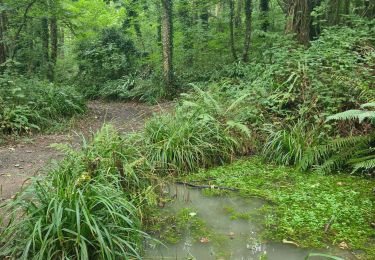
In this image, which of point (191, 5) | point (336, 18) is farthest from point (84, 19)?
point (336, 18)

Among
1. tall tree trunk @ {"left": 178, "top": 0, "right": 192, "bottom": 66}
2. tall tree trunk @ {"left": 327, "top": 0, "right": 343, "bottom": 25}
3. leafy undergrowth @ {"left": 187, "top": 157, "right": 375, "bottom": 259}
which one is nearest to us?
leafy undergrowth @ {"left": 187, "top": 157, "right": 375, "bottom": 259}

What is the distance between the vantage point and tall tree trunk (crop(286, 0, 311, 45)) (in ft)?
28.1

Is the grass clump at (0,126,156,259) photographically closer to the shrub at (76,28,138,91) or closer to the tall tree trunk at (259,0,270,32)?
the shrub at (76,28,138,91)

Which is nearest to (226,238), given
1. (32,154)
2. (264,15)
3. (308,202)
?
(308,202)

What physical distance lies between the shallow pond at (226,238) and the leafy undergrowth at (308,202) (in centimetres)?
16

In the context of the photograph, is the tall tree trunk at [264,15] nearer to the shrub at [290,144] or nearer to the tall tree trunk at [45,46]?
the tall tree trunk at [45,46]

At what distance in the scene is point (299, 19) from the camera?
8.70 m

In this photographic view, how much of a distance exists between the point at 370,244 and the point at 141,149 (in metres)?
3.29

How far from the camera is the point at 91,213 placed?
331cm

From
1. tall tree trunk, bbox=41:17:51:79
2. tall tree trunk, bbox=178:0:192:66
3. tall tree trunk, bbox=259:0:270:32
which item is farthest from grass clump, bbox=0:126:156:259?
tall tree trunk, bbox=259:0:270:32

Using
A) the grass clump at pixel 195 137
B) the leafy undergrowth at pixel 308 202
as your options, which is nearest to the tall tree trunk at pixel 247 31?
the grass clump at pixel 195 137

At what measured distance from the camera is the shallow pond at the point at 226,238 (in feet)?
11.5

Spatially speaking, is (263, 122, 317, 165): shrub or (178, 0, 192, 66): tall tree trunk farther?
(178, 0, 192, 66): tall tree trunk

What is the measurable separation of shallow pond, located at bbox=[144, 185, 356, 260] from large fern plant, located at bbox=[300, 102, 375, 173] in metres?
1.36
